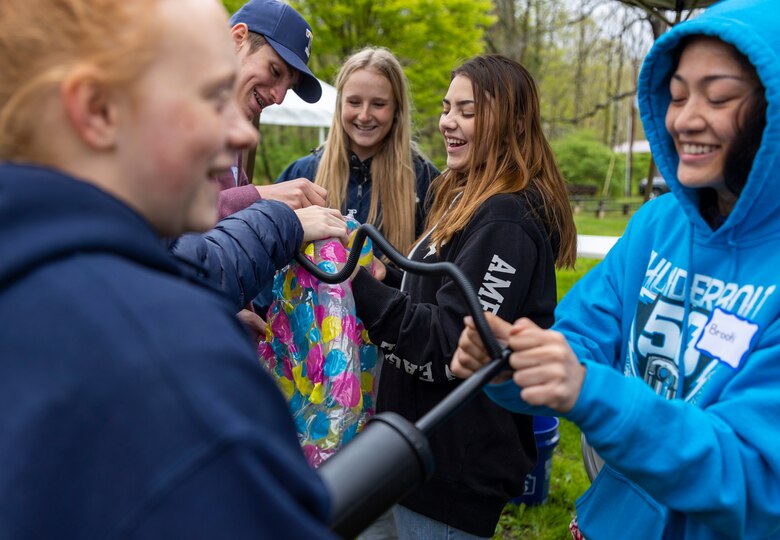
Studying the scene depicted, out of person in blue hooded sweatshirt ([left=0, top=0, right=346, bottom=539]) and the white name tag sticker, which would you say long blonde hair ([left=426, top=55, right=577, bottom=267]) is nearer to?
the white name tag sticker

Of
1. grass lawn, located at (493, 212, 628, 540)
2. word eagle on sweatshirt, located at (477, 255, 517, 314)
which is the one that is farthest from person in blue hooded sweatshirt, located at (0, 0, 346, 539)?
grass lawn, located at (493, 212, 628, 540)

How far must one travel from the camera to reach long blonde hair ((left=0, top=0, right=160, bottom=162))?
806 millimetres

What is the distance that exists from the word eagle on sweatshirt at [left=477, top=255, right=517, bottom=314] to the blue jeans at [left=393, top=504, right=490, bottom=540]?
763 mm

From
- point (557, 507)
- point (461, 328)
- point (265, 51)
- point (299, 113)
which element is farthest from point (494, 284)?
point (299, 113)

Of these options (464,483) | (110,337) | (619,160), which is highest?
(110,337)

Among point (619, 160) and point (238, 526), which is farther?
point (619, 160)

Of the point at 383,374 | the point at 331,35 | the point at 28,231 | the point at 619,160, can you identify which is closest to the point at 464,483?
the point at 383,374

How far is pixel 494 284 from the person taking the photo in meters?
2.17

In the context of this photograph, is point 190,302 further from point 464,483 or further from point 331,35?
point 331,35

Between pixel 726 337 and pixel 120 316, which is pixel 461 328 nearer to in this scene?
pixel 726 337

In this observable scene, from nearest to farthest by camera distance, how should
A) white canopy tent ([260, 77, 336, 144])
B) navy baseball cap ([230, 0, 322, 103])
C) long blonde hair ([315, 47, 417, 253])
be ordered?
navy baseball cap ([230, 0, 322, 103]) → long blonde hair ([315, 47, 417, 253]) → white canopy tent ([260, 77, 336, 144])

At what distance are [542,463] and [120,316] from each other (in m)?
3.46

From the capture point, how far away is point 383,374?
2.54m

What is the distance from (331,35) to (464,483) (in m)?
13.2
